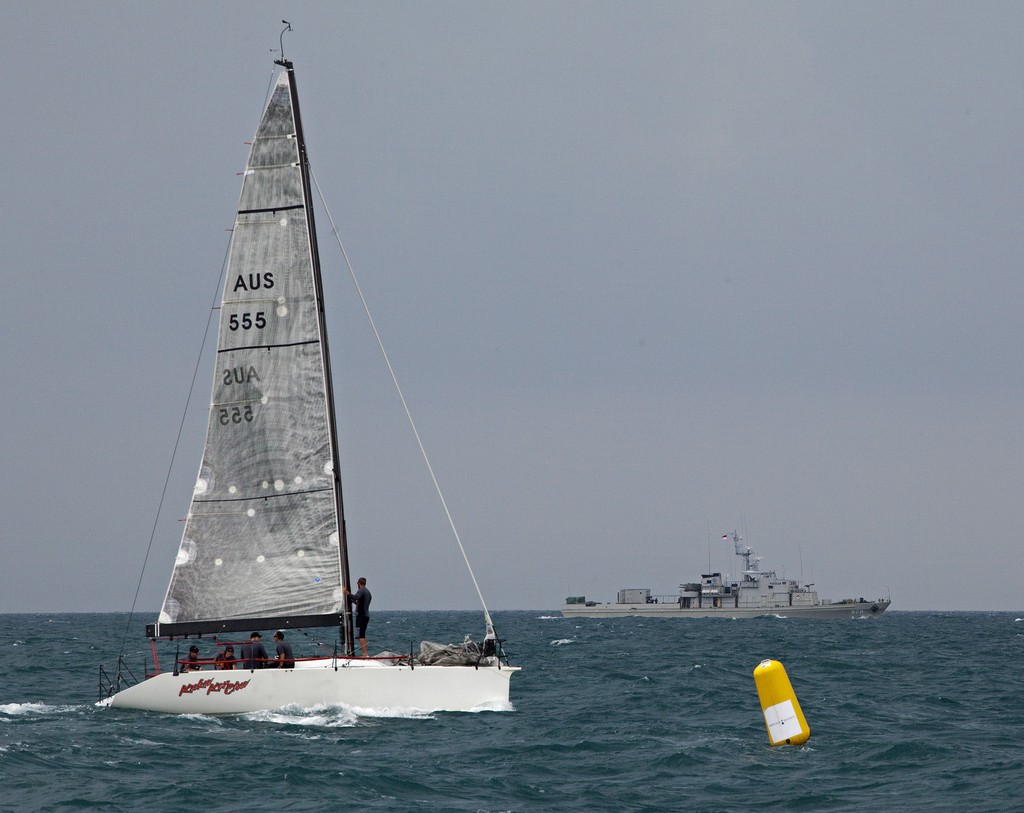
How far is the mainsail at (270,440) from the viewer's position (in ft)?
78.3

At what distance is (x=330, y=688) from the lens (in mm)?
22188

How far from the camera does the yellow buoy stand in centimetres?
2011

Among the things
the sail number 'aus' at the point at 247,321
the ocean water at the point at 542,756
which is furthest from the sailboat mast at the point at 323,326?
the ocean water at the point at 542,756

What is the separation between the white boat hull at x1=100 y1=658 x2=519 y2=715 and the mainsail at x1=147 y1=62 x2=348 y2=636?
4.34 ft

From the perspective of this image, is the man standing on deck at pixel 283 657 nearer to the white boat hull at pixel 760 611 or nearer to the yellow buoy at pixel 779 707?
the yellow buoy at pixel 779 707

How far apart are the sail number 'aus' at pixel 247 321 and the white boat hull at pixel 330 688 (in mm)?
6521

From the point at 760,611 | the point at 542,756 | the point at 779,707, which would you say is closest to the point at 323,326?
the point at 542,756

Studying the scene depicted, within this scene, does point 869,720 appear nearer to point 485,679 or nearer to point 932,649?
point 485,679

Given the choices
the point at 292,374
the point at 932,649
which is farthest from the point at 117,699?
the point at 932,649

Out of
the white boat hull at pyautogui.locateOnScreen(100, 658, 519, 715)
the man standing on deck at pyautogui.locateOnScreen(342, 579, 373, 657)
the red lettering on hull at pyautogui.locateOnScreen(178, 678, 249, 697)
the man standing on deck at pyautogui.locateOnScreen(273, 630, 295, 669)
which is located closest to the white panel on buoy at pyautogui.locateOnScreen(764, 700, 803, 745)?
the white boat hull at pyautogui.locateOnScreen(100, 658, 519, 715)

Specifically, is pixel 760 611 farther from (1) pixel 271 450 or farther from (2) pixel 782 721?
(2) pixel 782 721

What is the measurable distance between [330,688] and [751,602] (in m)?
108

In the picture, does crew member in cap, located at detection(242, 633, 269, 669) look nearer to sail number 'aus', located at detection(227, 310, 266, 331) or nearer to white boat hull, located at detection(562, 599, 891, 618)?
sail number 'aus', located at detection(227, 310, 266, 331)

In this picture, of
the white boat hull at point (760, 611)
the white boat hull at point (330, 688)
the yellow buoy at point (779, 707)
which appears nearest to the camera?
the yellow buoy at point (779, 707)
